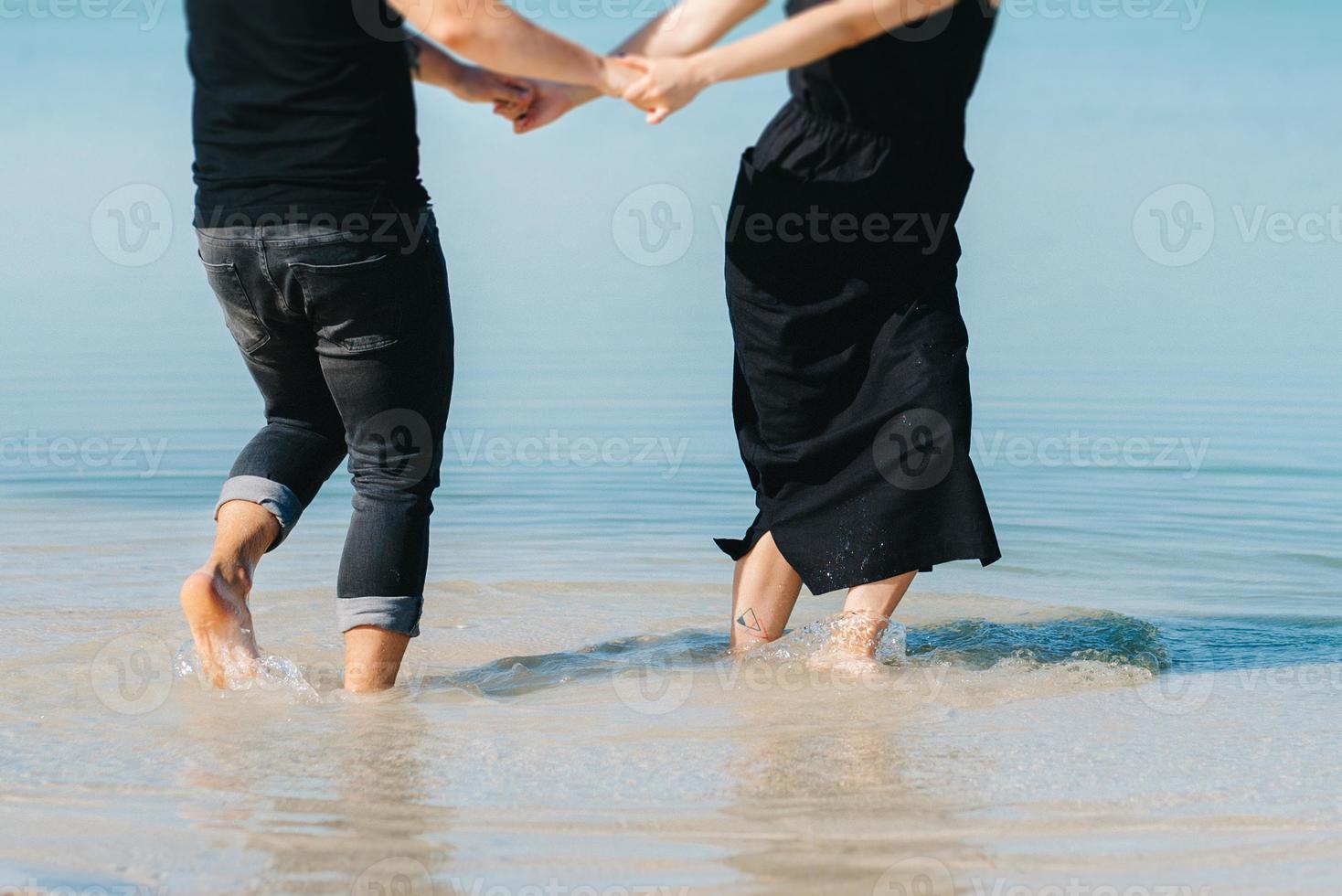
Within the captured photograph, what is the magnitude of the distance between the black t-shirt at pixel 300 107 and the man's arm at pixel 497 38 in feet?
0.33

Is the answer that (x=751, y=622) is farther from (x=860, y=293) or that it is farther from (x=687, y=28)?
(x=687, y=28)

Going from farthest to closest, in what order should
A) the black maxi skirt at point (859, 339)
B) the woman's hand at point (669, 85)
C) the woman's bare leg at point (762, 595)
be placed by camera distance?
the woman's bare leg at point (762, 595)
the black maxi skirt at point (859, 339)
the woman's hand at point (669, 85)

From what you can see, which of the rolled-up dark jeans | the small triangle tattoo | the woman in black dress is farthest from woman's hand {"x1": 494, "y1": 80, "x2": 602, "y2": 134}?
the small triangle tattoo

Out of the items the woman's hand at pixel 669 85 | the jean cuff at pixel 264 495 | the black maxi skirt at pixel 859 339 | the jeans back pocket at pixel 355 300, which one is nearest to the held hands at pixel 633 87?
the woman's hand at pixel 669 85

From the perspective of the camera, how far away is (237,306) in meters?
2.93

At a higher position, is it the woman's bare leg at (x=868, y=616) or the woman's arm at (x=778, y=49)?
the woman's arm at (x=778, y=49)

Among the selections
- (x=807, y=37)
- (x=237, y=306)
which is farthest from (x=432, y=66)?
(x=807, y=37)

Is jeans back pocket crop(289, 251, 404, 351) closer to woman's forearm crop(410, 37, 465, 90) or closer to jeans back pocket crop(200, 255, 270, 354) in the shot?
jeans back pocket crop(200, 255, 270, 354)

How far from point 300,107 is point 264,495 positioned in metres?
0.79

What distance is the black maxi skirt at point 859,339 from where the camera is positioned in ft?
10.2

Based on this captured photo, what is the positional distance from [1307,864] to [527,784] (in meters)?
1.17

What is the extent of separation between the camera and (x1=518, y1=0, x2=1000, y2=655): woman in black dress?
3.03 meters

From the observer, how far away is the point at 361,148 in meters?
2.74

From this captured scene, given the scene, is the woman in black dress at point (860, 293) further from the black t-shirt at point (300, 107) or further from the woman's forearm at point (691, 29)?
the black t-shirt at point (300, 107)
